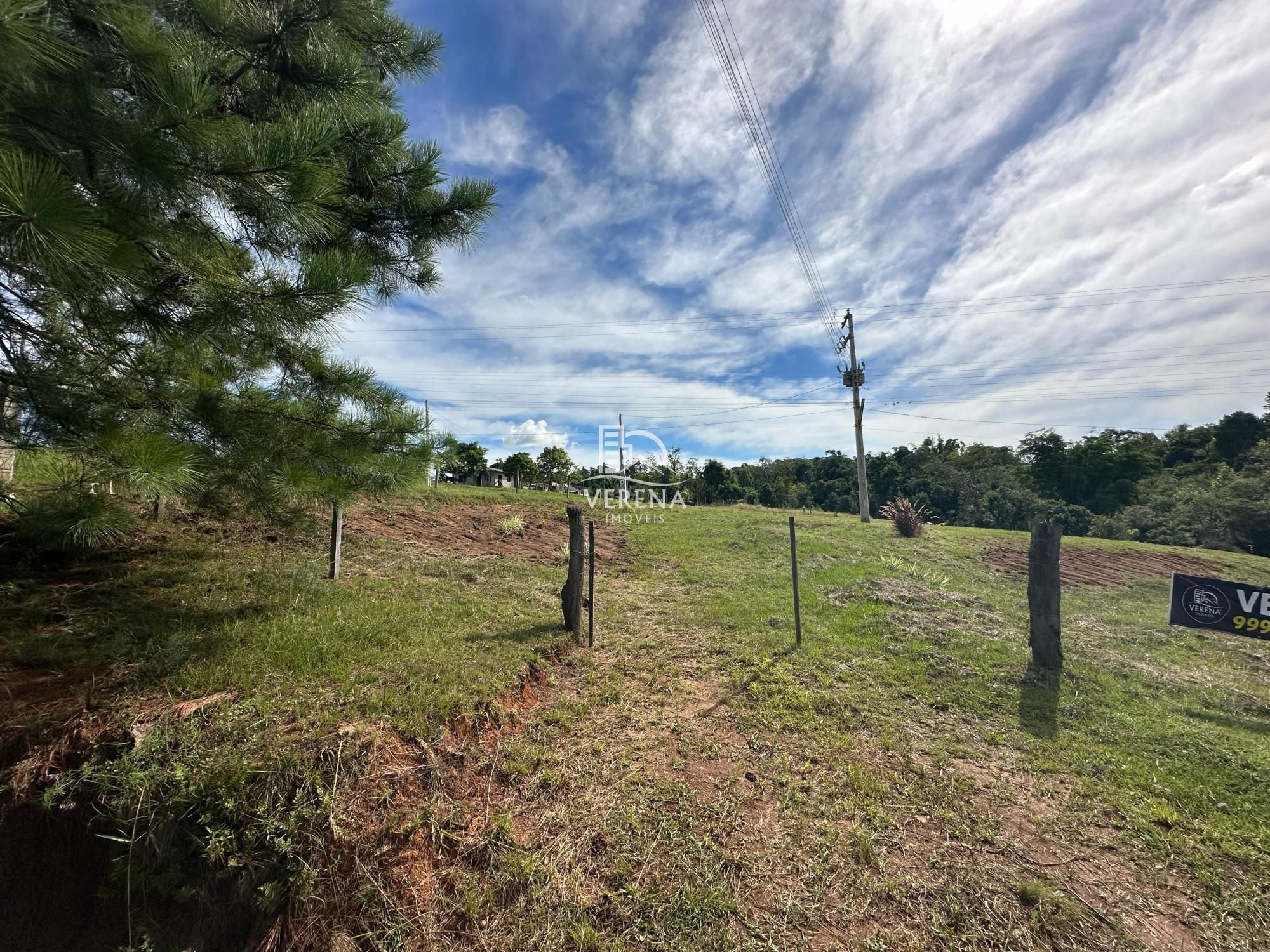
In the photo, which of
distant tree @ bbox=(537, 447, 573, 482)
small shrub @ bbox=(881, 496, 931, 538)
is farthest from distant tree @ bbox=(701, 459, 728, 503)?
small shrub @ bbox=(881, 496, 931, 538)

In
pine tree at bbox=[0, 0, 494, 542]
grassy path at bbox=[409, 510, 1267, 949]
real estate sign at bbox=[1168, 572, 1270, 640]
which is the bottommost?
grassy path at bbox=[409, 510, 1267, 949]

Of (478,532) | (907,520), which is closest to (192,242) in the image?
(478,532)

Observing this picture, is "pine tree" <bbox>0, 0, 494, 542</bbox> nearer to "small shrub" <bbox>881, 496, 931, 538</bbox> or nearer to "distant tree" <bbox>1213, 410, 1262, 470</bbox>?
"small shrub" <bbox>881, 496, 931, 538</bbox>

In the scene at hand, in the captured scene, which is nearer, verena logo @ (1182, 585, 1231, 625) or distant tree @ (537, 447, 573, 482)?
verena logo @ (1182, 585, 1231, 625)

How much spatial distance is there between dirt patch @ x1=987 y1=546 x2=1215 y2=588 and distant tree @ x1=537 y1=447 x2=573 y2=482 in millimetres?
24426

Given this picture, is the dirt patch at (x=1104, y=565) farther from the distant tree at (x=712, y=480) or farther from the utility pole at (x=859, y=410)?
the distant tree at (x=712, y=480)

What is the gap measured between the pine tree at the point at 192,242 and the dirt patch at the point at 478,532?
3.89 meters

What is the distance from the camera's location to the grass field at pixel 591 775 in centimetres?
178

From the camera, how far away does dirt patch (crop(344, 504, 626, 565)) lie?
22.6 feet

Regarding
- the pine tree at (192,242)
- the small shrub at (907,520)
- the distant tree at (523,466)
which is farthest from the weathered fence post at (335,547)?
the distant tree at (523,466)

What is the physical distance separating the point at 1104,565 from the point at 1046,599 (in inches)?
328

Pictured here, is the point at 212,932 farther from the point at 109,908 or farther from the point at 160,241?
the point at 160,241

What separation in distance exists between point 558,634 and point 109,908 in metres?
2.87

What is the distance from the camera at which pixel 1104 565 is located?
9.55 metres
